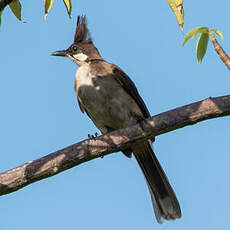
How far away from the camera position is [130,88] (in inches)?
211

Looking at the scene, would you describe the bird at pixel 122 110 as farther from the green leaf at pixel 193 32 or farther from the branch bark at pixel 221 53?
the green leaf at pixel 193 32

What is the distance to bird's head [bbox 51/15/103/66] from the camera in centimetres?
588

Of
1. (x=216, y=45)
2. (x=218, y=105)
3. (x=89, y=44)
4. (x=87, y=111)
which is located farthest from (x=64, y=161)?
(x=89, y=44)

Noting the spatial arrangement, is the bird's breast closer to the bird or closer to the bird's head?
the bird

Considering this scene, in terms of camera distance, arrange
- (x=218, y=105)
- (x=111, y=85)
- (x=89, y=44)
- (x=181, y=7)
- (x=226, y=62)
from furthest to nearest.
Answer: (x=89, y=44), (x=111, y=85), (x=218, y=105), (x=226, y=62), (x=181, y=7)

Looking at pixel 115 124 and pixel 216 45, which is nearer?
pixel 216 45

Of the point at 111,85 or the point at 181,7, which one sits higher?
the point at 111,85

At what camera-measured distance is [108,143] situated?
3828 millimetres

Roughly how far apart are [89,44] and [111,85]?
116 centimetres

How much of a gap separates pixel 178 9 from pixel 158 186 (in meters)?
3.07

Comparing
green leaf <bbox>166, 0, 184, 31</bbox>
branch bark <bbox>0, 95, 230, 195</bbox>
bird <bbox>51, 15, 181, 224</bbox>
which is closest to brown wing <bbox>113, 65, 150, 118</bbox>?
bird <bbox>51, 15, 181, 224</bbox>

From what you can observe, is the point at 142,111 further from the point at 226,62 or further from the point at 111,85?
the point at 226,62

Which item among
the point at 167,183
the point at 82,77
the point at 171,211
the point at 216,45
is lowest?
the point at 171,211

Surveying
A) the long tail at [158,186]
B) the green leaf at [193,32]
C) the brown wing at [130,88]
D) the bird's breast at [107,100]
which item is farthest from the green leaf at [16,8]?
the long tail at [158,186]
